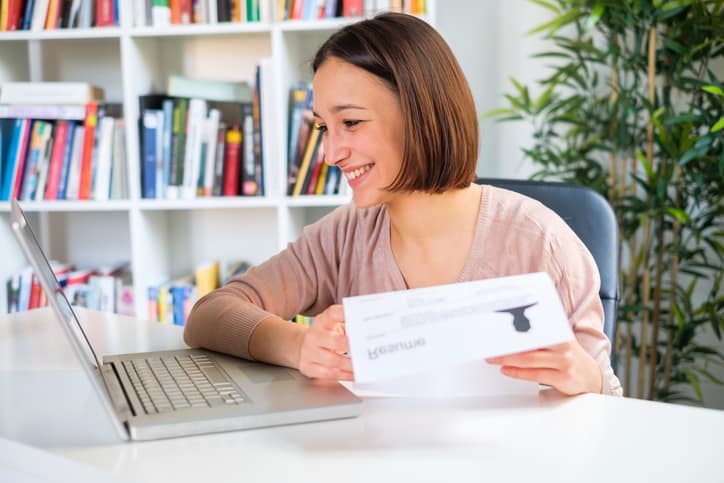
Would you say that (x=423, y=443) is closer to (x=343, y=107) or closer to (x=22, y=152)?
(x=343, y=107)

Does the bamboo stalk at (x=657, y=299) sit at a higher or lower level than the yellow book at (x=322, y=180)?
lower

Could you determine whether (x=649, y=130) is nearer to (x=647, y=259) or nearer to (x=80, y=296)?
(x=647, y=259)

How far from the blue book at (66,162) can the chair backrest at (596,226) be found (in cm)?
172

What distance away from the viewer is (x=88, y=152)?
2.47m

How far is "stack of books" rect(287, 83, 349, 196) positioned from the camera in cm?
234

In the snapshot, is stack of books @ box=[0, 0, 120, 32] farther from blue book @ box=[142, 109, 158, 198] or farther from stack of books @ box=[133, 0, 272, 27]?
blue book @ box=[142, 109, 158, 198]

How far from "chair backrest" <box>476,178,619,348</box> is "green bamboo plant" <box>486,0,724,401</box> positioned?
88 centimetres

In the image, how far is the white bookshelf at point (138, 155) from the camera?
7.73 ft

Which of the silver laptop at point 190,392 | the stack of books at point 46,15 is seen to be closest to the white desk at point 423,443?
the silver laptop at point 190,392

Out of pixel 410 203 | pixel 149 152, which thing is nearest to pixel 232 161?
pixel 149 152

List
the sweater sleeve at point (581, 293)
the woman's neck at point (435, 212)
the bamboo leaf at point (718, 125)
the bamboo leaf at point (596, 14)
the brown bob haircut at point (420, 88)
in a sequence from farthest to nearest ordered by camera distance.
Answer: the bamboo leaf at point (596, 14), the bamboo leaf at point (718, 125), the woman's neck at point (435, 212), the brown bob haircut at point (420, 88), the sweater sleeve at point (581, 293)

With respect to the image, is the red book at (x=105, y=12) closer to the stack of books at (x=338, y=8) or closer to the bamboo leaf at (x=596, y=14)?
the stack of books at (x=338, y=8)

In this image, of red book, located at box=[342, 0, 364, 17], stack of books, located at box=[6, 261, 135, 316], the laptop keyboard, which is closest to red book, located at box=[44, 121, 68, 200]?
stack of books, located at box=[6, 261, 135, 316]

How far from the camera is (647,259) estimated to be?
2312 millimetres
